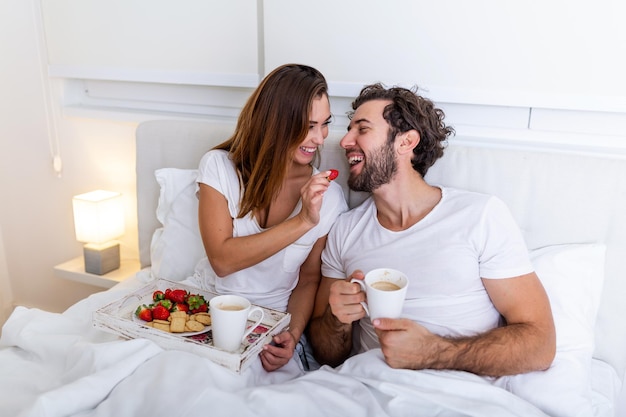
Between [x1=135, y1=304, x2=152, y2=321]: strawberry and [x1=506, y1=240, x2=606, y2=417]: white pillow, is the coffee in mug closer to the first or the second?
[x1=506, y1=240, x2=606, y2=417]: white pillow

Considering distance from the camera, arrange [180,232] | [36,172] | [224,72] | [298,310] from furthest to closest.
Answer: [36,172] < [224,72] < [180,232] < [298,310]

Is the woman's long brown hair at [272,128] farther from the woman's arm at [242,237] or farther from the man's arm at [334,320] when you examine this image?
the man's arm at [334,320]

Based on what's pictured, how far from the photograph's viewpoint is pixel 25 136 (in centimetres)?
244

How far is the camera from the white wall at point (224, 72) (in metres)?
1.52

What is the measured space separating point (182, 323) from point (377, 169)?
2.13ft

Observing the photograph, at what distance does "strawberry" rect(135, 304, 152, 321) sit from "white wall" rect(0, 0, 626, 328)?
0.93 meters

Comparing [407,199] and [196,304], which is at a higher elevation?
[407,199]

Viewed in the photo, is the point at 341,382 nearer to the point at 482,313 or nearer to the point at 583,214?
the point at 482,313

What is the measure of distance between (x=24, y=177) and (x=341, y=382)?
202 cm

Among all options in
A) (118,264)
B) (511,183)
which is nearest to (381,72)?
(511,183)

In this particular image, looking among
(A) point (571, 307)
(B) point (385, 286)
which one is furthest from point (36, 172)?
(A) point (571, 307)

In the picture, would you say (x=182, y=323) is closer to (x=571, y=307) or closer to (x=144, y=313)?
(x=144, y=313)

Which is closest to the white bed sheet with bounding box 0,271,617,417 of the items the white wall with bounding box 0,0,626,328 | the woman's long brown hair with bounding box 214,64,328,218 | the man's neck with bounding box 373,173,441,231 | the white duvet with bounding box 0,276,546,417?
the white duvet with bounding box 0,276,546,417

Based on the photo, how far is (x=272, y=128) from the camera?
1.48m
